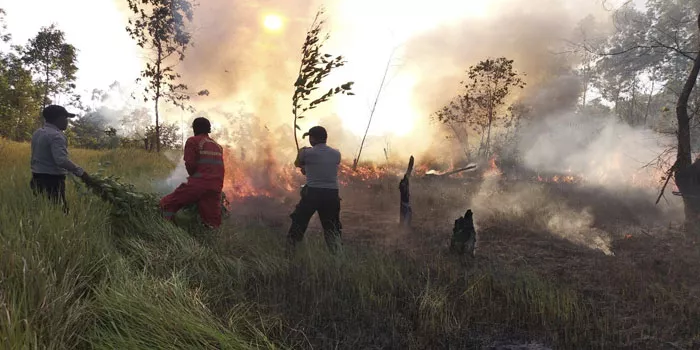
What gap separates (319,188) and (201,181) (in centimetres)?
158

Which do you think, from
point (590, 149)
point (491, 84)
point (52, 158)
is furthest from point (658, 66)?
point (52, 158)

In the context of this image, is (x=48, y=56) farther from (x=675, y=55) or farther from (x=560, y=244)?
(x=675, y=55)

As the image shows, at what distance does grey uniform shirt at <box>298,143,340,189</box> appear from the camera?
5234 millimetres

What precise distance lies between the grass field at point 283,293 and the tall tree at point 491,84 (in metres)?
14.4

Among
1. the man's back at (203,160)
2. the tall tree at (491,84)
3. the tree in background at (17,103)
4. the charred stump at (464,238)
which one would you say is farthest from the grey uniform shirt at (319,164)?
the tall tree at (491,84)

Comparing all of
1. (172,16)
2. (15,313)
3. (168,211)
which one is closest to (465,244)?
(168,211)

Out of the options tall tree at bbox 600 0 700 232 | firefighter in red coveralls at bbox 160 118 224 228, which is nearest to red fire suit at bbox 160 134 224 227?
firefighter in red coveralls at bbox 160 118 224 228

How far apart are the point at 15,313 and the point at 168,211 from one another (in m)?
2.99

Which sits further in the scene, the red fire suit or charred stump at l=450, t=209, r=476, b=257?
charred stump at l=450, t=209, r=476, b=257

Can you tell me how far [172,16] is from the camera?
15688 mm

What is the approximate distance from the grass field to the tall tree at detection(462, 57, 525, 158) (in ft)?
47.3

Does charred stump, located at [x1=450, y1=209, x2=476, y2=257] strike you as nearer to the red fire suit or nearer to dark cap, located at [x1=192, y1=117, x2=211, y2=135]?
the red fire suit

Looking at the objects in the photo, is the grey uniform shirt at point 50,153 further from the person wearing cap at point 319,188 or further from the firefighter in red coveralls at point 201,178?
the person wearing cap at point 319,188

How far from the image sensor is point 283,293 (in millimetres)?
3814
